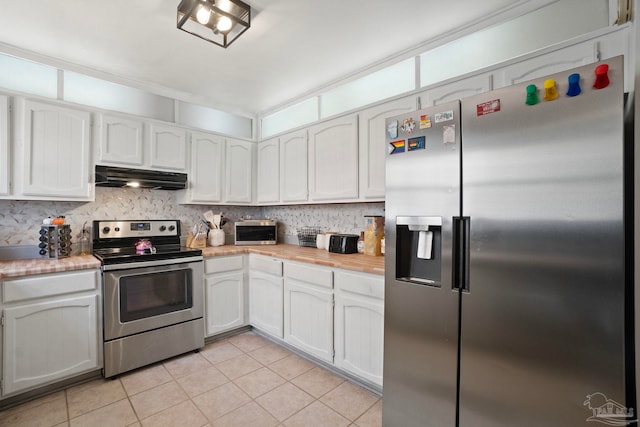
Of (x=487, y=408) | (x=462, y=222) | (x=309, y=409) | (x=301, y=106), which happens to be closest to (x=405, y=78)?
(x=301, y=106)

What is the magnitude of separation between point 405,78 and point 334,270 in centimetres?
157

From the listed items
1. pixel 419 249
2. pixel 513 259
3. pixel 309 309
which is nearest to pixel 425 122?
pixel 419 249

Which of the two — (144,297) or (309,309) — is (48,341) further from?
(309,309)

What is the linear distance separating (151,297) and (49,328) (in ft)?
2.02

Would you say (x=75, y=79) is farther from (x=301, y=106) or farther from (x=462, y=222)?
(x=462, y=222)

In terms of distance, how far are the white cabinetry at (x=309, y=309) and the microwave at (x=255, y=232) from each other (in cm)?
81

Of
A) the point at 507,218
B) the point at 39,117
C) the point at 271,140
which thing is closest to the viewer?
the point at 507,218

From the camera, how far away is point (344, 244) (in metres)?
2.58

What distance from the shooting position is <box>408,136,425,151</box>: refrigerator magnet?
57.2 inches

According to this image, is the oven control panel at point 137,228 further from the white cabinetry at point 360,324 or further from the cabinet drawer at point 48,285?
the white cabinetry at point 360,324

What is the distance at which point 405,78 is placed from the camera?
224 cm

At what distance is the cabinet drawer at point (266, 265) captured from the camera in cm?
264

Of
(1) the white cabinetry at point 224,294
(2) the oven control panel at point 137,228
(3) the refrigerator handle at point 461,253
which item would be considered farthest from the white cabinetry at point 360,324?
(2) the oven control panel at point 137,228

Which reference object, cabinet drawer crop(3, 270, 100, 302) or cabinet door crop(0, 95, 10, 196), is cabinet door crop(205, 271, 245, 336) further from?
cabinet door crop(0, 95, 10, 196)
